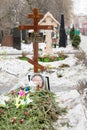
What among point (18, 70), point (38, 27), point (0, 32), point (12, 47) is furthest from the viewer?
point (0, 32)

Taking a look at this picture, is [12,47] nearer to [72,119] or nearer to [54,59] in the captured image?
[54,59]

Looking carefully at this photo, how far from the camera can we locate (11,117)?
5.12 m

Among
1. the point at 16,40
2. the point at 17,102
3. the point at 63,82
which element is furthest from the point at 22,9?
the point at 17,102

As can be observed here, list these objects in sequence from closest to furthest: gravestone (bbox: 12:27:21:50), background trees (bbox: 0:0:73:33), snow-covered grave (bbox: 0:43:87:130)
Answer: snow-covered grave (bbox: 0:43:87:130)
gravestone (bbox: 12:27:21:50)
background trees (bbox: 0:0:73:33)

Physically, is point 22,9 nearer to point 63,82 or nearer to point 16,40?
point 16,40

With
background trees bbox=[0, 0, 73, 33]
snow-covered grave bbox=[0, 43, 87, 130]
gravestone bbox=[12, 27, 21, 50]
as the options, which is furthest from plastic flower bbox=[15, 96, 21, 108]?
background trees bbox=[0, 0, 73, 33]

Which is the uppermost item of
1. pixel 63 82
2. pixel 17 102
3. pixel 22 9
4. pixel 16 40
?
pixel 17 102

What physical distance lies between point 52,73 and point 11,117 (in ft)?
24.8

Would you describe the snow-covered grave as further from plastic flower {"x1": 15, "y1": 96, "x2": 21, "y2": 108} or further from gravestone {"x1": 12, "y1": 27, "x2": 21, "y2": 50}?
gravestone {"x1": 12, "y1": 27, "x2": 21, "y2": 50}

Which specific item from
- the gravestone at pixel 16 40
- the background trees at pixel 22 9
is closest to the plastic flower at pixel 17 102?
the gravestone at pixel 16 40

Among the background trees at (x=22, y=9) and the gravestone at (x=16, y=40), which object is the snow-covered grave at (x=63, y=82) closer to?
the gravestone at (x=16, y=40)

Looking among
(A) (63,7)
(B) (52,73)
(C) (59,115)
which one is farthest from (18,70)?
(A) (63,7)

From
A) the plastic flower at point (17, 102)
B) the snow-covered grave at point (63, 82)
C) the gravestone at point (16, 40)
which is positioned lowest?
the gravestone at point (16, 40)

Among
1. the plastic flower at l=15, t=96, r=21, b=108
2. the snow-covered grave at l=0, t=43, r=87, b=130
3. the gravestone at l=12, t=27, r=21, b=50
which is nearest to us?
the plastic flower at l=15, t=96, r=21, b=108
